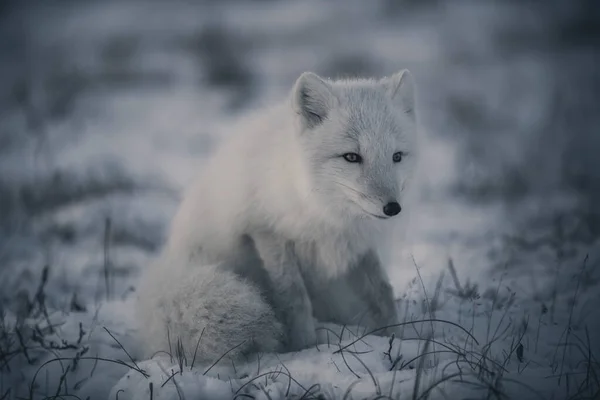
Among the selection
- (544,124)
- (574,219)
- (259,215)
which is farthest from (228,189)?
(544,124)

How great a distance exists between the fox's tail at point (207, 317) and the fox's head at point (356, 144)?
720 mm

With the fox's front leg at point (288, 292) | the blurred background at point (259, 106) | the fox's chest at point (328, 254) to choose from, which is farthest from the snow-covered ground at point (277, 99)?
the fox's chest at point (328, 254)

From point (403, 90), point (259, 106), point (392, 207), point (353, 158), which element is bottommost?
point (392, 207)

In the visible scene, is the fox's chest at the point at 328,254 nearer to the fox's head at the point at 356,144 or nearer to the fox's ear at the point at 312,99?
the fox's head at the point at 356,144

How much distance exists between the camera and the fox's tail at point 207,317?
2.58 metres

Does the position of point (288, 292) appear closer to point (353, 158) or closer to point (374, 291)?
point (374, 291)

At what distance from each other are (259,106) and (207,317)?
6.21 feet

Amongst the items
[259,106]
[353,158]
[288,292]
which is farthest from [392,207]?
[259,106]

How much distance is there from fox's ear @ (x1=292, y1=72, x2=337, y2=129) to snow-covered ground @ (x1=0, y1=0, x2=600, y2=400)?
3.89ft

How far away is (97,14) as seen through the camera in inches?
739

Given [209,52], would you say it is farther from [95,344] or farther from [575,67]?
[95,344]

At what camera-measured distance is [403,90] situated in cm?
314

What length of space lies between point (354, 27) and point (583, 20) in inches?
288

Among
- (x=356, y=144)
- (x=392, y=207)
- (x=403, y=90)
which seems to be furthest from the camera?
(x=403, y=90)
